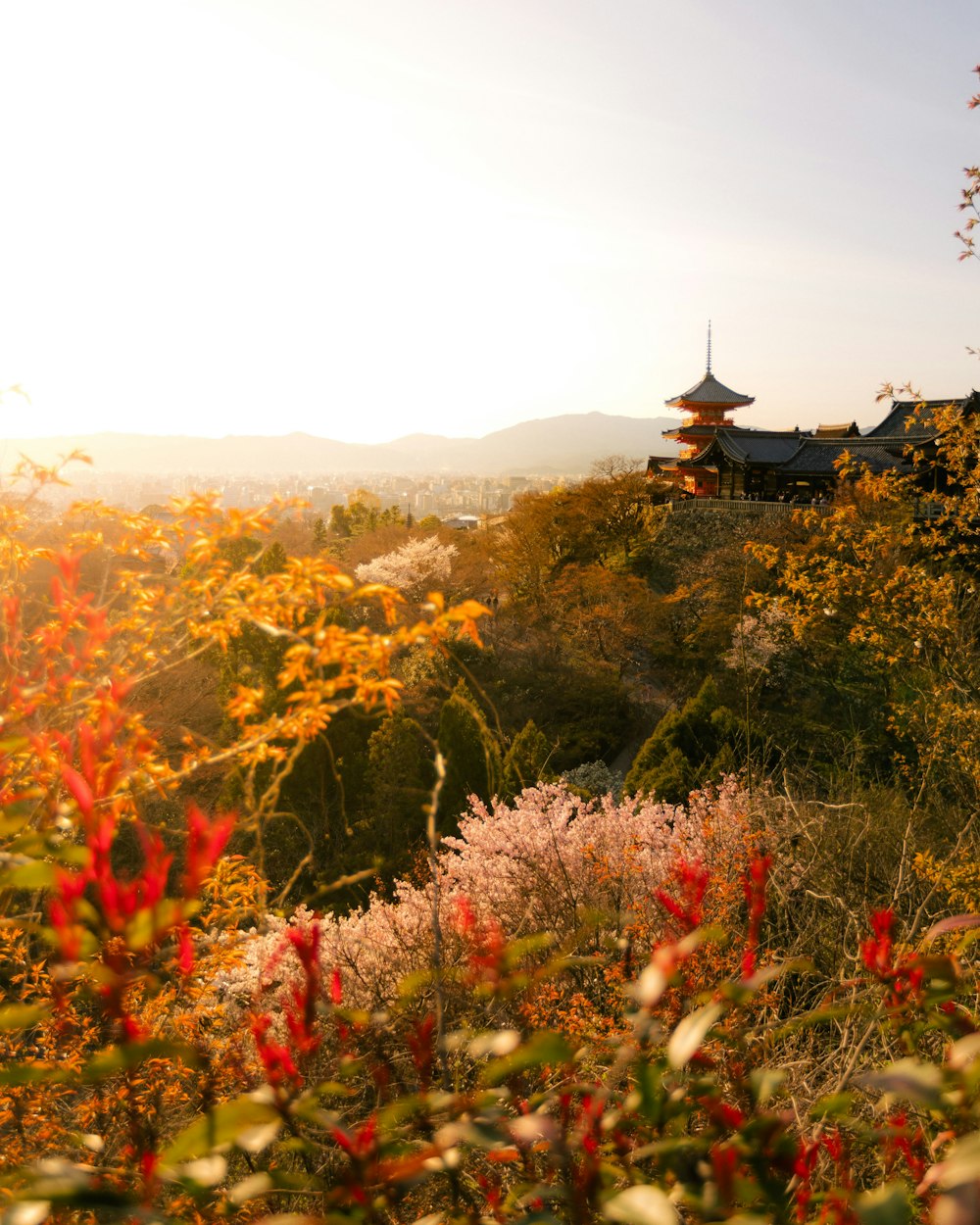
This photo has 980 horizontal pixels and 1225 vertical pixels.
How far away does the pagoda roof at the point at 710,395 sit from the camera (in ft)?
102

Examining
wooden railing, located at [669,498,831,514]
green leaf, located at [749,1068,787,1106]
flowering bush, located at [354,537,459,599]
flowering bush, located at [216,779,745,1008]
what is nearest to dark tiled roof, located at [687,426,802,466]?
wooden railing, located at [669,498,831,514]

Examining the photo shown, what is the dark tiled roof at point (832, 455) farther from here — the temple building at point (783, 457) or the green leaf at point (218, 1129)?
the green leaf at point (218, 1129)

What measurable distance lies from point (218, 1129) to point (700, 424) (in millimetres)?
32219

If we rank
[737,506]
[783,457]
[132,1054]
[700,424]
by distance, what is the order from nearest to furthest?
[132,1054] → [737,506] → [783,457] → [700,424]

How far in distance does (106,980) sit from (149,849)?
0.83ft

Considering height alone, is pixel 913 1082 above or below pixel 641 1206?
above

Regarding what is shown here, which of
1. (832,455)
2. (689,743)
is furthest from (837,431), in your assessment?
(689,743)

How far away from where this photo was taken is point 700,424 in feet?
101

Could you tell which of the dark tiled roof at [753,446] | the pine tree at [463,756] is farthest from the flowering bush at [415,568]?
the pine tree at [463,756]

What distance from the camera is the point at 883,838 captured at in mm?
7109

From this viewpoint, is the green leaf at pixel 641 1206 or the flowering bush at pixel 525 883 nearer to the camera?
the green leaf at pixel 641 1206

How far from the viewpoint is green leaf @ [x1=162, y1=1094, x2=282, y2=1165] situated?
848 mm

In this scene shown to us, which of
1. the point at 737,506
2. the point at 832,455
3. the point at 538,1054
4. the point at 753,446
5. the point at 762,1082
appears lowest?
the point at 762,1082

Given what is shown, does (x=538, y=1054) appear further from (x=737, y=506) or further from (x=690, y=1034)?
(x=737, y=506)
